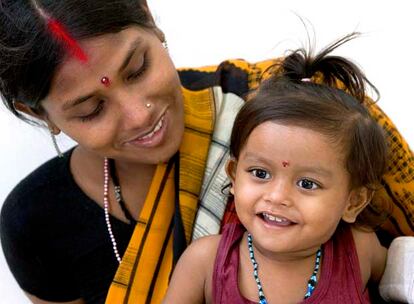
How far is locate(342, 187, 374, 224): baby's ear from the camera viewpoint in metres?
0.98

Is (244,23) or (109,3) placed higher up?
(109,3)

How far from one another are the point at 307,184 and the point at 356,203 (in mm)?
142

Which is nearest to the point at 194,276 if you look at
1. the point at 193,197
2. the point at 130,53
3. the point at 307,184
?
the point at 193,197

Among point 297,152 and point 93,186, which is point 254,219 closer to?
point 297,152

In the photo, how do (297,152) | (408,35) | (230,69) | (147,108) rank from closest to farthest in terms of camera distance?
(297,152)
(147,108)
(230,69)
(408,35)

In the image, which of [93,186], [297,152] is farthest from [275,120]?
[93,186]

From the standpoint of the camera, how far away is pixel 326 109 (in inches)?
35.9

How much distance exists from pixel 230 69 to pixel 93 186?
0.38 metres

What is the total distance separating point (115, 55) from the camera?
95 cm

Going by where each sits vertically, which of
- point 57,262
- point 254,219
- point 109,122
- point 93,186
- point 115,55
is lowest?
point 57,262

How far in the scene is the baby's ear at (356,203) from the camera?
98 cm

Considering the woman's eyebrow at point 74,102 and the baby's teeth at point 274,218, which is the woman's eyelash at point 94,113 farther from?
the baby's teeth at point 274,218

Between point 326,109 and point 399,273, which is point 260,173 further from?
point 399,273

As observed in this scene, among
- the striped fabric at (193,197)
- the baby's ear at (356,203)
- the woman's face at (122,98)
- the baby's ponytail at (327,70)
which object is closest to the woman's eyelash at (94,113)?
the woman's face at (122,98)
